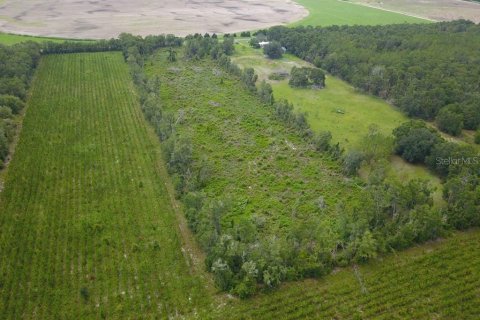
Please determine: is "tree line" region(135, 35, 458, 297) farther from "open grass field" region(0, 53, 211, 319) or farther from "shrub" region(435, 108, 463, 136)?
"shrub" region(435, 108, 463, 136)

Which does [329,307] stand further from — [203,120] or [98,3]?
[98,3]

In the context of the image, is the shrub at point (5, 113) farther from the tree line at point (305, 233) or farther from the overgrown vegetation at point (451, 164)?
the overgrown vegetation at point (451, 164)

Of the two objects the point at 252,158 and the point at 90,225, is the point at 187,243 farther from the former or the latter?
the point at 252,158

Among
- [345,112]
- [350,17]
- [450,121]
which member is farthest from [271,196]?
[350,17]

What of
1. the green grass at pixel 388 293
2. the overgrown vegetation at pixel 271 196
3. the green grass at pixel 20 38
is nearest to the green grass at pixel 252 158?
the overgrown vegetation at pixel 271 196

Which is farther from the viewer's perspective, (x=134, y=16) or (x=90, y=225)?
(x=134, y=16)

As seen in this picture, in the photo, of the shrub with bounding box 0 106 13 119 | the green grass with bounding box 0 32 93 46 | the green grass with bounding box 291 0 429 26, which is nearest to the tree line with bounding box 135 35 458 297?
the shrub with bounding box 0 106 13 119
